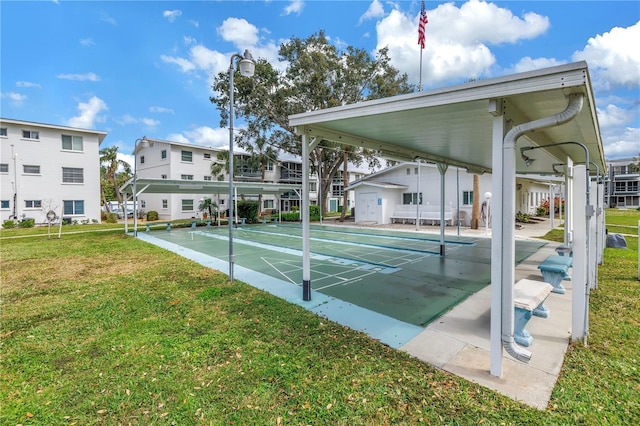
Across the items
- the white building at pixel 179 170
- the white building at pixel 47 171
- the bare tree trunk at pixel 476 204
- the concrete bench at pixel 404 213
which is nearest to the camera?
the bare tree trunk at pixel 476 204

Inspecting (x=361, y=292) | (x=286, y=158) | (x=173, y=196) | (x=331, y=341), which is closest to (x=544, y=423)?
(x=331, y=341)

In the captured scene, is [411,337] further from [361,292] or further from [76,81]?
[76,81]

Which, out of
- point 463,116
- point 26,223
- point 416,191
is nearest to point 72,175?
point 26,223

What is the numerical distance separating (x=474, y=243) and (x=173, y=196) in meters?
26.6

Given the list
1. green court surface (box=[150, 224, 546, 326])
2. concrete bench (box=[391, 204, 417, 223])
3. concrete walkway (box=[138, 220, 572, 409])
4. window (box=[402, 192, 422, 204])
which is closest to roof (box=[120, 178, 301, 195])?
green court surface (box=[150, 224, 546, 326])

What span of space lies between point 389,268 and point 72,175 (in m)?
27.4

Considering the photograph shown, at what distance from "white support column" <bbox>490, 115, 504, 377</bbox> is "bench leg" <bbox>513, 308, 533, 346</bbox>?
693mm

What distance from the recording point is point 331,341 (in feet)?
12.0

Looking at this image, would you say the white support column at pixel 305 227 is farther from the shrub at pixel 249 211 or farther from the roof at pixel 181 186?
the shrub at pixel 249 211

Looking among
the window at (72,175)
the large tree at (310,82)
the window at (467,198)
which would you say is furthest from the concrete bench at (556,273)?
the window at (72,175)

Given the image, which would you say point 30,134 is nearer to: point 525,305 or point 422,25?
point 422,25

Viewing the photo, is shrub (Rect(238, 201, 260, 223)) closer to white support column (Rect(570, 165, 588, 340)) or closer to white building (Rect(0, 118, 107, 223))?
white building (Rect(0, 118, 107, 223))

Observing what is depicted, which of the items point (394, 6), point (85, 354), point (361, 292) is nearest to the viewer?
point (85, 354)

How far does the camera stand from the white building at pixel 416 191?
19138mm
